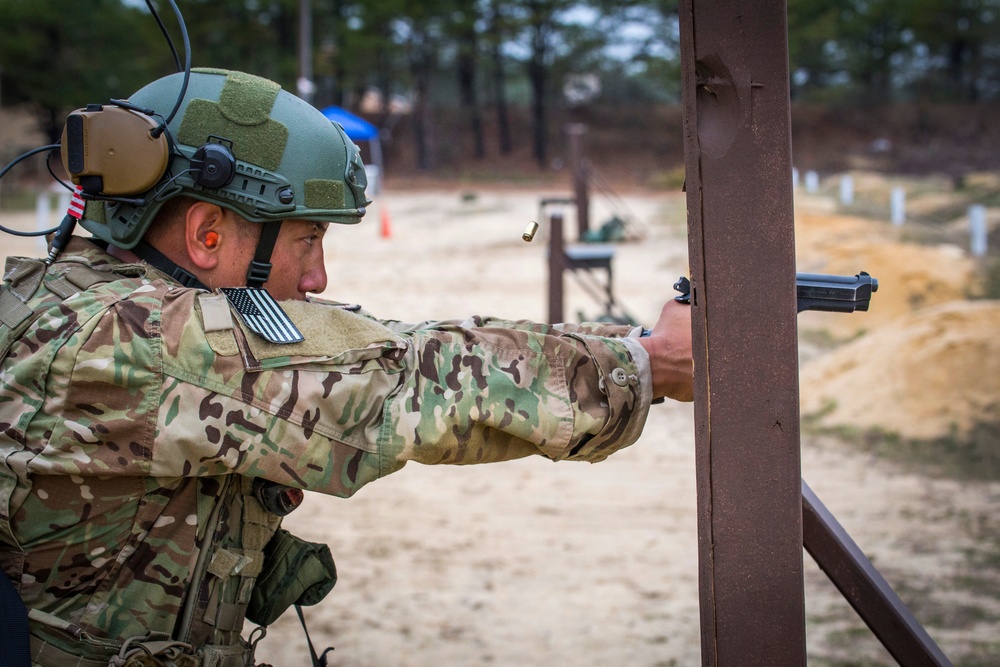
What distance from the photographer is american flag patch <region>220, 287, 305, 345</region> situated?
183cm

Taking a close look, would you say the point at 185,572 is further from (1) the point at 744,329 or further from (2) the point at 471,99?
(2) the point at 471,99

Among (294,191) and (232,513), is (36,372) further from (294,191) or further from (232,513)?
(294,191)

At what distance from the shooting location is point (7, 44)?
118 feet

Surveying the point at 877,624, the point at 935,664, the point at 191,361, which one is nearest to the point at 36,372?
the point at 191,361

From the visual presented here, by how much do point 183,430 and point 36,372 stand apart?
28 centimetres

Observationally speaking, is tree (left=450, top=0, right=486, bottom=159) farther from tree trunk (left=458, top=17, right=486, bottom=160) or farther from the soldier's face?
the soldier's face

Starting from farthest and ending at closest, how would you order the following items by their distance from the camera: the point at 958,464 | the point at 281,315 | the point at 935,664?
the point at 958,464
the point at 935,664
the point at 281,315

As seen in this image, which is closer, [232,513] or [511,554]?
[232,513]

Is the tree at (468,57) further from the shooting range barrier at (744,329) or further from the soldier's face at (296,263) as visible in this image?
the shooting range barrier at (744,329)

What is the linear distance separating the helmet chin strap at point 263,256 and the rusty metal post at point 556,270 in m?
8.01

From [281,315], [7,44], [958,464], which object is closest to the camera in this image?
[281,315]

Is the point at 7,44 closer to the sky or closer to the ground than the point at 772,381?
closer to the sky

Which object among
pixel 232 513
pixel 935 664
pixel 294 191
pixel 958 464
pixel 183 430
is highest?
pixel 294 191

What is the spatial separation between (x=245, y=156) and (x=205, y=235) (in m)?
0.18
